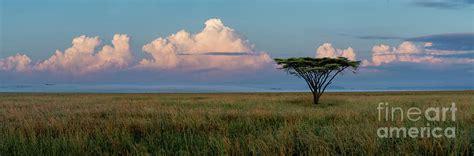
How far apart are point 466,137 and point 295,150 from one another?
3433 mm

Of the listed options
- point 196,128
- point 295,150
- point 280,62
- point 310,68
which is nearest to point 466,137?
point 295,150

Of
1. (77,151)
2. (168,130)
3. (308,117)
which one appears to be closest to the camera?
(77,151)

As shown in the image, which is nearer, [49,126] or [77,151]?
[77,151]

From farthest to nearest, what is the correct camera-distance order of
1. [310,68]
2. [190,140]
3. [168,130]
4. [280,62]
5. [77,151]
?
[280,62] → [310,68] → [168,130] → [190,140] → [77,151]

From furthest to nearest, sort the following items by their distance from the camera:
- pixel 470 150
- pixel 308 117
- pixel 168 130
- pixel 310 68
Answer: pixel 310 68, pixel 308 117, pixel 168 130, pixel 470 150

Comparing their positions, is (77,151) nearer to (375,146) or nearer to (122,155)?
(122,155)

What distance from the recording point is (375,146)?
734 centimetres

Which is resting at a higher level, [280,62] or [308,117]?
[280,62]

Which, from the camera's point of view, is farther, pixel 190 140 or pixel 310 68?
pixel 310 68

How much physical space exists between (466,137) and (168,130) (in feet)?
22.4

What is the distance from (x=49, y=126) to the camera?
441 inches

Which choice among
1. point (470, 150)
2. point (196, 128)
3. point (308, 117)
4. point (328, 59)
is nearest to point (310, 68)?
point (328, 59)

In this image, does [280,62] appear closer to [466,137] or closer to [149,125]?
[149,125]

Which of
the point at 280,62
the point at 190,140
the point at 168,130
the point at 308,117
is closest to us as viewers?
the point at 190,140
